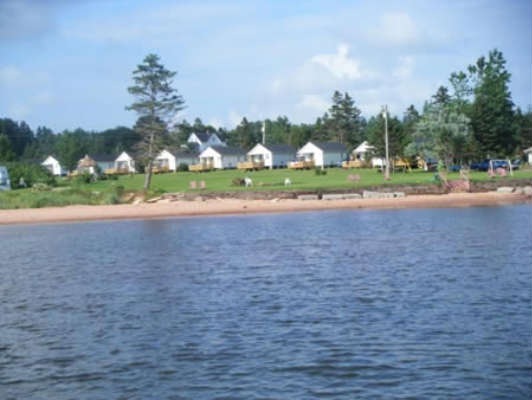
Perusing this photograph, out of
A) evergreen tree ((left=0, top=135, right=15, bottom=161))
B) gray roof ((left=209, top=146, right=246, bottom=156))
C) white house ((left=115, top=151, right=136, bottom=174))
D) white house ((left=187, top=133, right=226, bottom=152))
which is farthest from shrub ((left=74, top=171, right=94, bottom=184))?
white house ((left=187, top=133, right=226, bottom=152))

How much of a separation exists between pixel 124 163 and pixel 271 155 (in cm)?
2888

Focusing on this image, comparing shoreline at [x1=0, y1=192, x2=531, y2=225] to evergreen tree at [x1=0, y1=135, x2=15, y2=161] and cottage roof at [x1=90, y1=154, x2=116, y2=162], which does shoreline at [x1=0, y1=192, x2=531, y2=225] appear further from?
cottage roof at [x1=90, y1=154, x2=116, y2=162]

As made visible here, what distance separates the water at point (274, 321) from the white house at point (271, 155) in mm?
69170

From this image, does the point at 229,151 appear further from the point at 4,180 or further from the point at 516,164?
the point at 516,164

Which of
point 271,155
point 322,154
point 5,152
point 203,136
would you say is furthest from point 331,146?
point 5,152

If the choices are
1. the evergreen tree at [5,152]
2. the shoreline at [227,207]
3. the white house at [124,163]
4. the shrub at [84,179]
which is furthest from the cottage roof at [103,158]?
the shoreline at [227,207]

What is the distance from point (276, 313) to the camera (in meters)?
15.0

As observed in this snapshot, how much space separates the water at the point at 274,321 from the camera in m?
10.5

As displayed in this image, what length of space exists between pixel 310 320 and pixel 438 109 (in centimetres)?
5969

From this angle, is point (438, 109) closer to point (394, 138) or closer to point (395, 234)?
point (394, 138)

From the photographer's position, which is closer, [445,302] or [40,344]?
[40,344]

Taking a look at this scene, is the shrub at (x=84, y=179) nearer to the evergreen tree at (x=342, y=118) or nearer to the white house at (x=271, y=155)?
the white house at (x=271, y=155)

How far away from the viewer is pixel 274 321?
14.3 m

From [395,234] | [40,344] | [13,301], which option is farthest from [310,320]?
[395,234]
